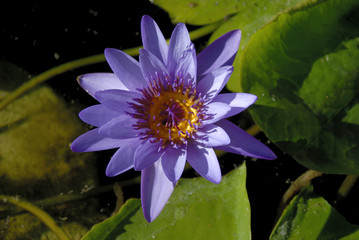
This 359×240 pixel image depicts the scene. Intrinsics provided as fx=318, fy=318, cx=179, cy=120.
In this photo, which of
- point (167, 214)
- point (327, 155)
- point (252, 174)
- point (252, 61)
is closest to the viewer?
point (252, 61)

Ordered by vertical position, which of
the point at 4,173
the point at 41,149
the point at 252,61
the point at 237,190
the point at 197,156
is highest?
the point at 252,61

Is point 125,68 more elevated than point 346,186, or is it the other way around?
point 125,68

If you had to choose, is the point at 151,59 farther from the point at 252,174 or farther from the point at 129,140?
the point at 252,174

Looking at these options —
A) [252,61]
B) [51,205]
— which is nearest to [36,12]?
[51,205]

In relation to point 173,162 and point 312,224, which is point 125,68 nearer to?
point 173,162

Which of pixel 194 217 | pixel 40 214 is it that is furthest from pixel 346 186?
pixel 40 214

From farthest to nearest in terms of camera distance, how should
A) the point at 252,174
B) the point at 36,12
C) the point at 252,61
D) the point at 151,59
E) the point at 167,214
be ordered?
the point at 36,12
the point at 252,174
the point at 167,214
the point at 252,61
the point at 151,59
